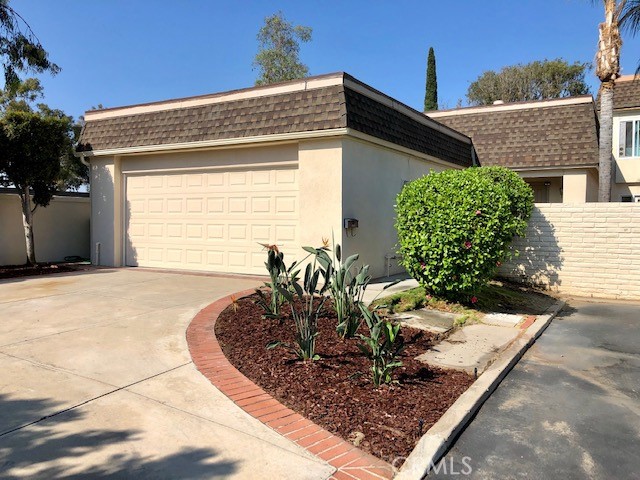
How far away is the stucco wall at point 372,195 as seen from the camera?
948 cm

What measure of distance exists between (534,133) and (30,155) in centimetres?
1514

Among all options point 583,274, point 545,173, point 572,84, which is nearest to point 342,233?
point 583,274

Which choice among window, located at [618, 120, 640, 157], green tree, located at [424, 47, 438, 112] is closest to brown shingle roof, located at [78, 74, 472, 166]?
window, located at [618, 120, 640, 157]

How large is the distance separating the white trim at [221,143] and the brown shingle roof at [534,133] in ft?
29.6

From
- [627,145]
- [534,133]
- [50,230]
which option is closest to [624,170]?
[627,145]

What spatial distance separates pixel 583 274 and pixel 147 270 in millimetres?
9905

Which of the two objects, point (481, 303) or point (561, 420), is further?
point (481, 303)

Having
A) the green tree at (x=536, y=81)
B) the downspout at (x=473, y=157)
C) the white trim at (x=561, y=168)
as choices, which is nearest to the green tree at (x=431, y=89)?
the green tree at (x=536, y=81)

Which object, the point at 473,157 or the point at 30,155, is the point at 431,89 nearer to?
the point at 473,157

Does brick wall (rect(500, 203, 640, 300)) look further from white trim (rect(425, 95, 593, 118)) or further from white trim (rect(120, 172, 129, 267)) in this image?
white trim (rect(120, 172, 129, 267))

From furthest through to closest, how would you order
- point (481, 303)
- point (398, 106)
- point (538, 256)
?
point (398, 106) → point (538, 256) → point (481, 303)

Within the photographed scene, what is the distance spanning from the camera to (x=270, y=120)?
981 cm
